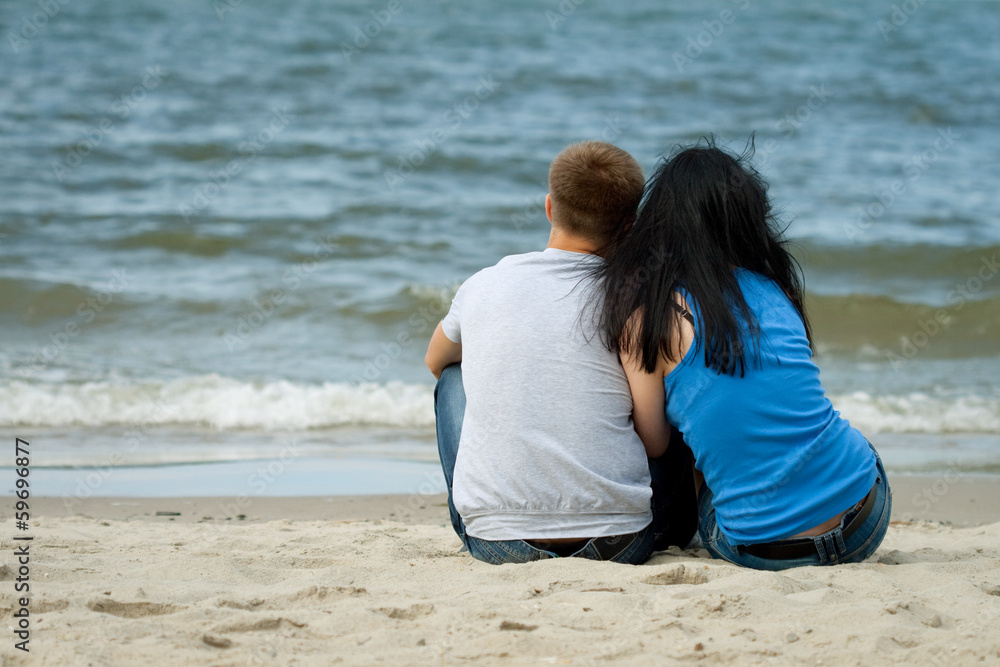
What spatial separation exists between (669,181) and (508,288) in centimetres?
50

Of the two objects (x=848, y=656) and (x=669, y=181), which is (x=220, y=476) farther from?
(x=848, y=656)

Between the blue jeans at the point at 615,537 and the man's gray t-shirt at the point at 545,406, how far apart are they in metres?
0.08

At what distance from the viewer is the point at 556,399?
2.22 m

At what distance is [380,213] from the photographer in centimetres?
970

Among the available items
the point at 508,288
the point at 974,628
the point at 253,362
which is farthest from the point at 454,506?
the point at 253,362
